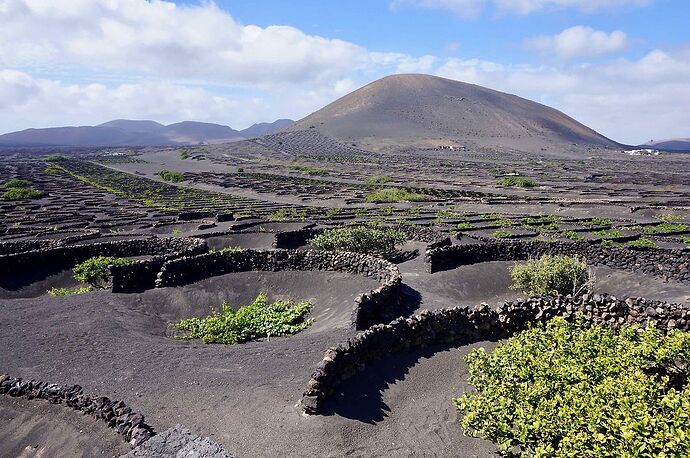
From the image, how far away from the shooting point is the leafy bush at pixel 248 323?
18406 mm

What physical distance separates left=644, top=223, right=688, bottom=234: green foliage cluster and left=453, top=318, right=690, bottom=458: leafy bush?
1261 inches

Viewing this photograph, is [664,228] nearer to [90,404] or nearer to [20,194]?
[90,404]

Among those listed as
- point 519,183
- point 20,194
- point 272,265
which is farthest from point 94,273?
point 519,183

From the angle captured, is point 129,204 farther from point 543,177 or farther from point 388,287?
point 543,177

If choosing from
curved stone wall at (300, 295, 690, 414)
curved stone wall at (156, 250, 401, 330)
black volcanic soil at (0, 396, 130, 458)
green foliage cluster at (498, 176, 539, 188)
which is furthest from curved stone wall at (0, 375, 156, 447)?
green foliage cluster at (498, 176, 539, 188)

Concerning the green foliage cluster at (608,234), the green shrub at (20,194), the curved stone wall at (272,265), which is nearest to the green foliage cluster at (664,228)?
the green foliage cluster at (608,234)

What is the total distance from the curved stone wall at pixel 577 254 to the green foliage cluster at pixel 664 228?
13.5 meters

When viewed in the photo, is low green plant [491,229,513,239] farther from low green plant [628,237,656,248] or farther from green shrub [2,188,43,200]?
green shrub [2,188,43,200]

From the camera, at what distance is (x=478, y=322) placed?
16.5m

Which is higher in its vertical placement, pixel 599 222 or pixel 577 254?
pixel 577 254

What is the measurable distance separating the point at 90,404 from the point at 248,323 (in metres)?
7.68

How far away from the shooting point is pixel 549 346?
11984 mm

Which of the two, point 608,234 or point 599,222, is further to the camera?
point 599,222

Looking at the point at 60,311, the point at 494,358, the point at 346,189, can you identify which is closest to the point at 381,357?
the point at 494,358
